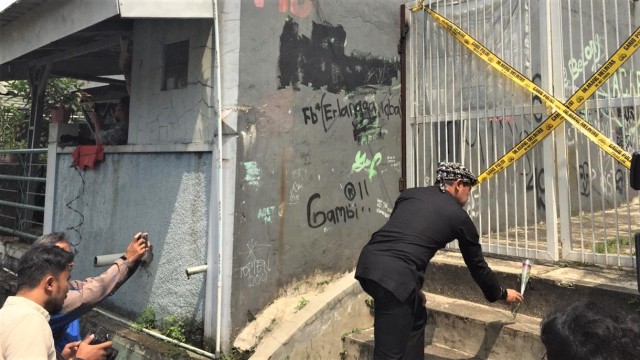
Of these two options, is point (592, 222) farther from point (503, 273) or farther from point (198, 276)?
point (198, 276)

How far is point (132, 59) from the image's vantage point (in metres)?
5.29

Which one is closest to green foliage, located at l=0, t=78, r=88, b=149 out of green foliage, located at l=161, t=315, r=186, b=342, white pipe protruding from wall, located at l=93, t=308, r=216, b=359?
white pipe protruding from wall, located at l=93, t=308, r=216, b=359

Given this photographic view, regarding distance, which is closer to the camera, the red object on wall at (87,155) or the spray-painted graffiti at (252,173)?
the spray-painted graffiti at (252,173)

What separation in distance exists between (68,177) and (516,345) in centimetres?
540

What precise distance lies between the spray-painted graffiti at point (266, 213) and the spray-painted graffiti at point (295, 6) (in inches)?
71.9

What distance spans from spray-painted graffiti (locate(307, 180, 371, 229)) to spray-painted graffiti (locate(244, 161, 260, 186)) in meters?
0.61

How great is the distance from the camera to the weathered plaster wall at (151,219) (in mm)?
4391

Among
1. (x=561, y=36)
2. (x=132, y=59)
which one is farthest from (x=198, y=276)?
(x=561, y=36)

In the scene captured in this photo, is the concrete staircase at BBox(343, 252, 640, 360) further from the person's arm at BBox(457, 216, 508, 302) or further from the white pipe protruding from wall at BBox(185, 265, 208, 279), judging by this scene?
the white pipe protruding from wall at BBox(185, 265, 208, 279)

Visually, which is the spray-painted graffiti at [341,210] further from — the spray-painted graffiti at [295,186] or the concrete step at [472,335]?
the concrete step at [472,335]

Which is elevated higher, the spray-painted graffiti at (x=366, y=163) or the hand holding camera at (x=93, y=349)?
the spray-painted graffiti at (x=366, y=163)

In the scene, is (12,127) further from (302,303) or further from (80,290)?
(80,290)

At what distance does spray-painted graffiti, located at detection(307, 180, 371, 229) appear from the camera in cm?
461

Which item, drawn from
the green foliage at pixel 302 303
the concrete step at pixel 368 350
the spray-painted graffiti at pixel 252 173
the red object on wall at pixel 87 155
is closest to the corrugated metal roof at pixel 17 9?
the red object on wall at pixel 87 155
